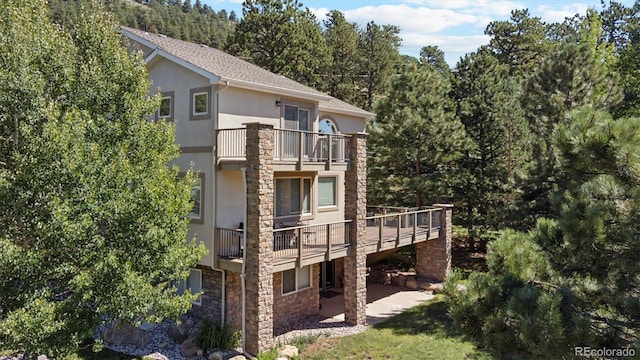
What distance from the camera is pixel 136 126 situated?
10.3m

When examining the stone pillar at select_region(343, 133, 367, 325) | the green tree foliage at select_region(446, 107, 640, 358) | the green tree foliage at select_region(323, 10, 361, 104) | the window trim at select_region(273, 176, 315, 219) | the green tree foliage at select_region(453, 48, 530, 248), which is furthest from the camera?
the green tree foliage at select_region(323, 10, 361, 104)

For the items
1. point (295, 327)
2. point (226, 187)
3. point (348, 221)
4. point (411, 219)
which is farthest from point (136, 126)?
point (411, 219)

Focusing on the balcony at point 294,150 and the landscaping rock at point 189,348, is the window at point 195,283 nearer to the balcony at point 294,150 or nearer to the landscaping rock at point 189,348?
the landscaping rock at point 189,348

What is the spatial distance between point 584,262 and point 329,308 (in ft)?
39.1

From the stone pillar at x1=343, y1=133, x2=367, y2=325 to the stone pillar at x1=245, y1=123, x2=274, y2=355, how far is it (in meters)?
3.58

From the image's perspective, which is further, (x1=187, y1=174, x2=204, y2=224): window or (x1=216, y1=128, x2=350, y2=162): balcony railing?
(x1=187, y1=174, x2=204, y2=224): window

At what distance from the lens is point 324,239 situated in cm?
1584

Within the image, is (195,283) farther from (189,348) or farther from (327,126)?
(327,126)

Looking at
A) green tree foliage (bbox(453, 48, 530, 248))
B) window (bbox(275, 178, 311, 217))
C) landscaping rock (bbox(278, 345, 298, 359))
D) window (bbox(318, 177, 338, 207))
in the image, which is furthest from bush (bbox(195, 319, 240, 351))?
green tree foliage (bbox(453, 48, 530, 248))

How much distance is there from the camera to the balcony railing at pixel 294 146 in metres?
13.5

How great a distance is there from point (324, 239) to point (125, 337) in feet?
23.8

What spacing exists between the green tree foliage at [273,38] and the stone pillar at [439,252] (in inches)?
758

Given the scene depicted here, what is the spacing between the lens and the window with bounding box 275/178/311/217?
1541 cm

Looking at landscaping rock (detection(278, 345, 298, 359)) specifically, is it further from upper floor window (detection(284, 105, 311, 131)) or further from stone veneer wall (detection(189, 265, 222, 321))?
upper floor window (detection(284, 105, 311, 131))
